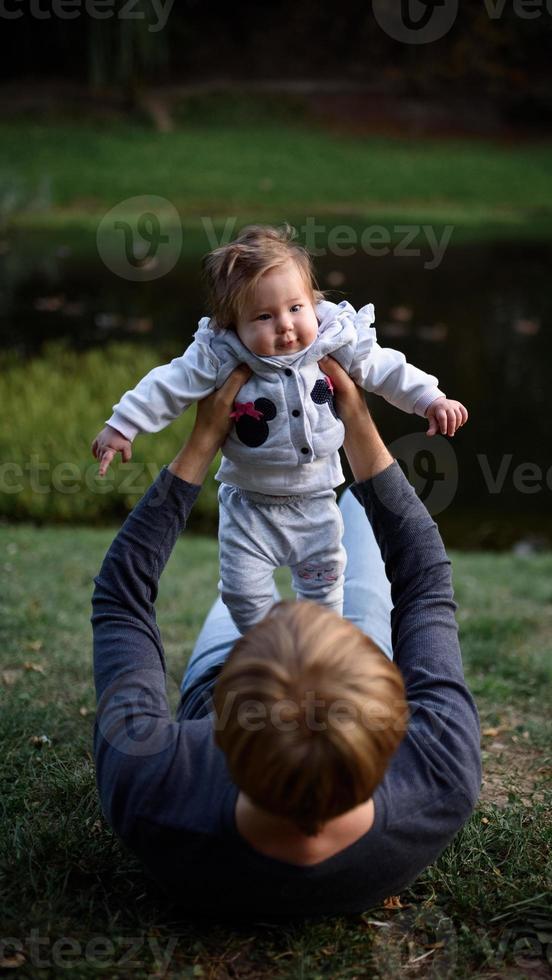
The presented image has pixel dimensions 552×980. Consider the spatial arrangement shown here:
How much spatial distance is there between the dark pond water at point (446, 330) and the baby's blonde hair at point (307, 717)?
559 cm

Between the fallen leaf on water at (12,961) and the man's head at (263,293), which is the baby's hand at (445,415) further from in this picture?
the fallen leaf on water at (12,961)

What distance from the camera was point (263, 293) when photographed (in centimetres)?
208

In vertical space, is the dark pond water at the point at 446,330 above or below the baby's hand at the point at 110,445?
below

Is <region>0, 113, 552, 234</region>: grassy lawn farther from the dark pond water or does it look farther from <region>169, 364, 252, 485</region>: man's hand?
<region>169, 364, 252, 485</region>: man's hand

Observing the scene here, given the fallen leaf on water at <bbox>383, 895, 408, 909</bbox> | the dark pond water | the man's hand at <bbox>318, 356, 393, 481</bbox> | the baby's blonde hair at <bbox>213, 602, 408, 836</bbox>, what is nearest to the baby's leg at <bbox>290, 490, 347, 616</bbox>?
the man's hand at <bbox>318, 356, 393, 481</bbox>

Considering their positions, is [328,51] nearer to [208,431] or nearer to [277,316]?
[277,316]

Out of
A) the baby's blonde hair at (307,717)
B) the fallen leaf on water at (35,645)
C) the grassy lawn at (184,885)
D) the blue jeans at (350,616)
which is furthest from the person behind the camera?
the fallen leaf on water at (35,645)

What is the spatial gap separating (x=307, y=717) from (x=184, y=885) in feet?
1.51

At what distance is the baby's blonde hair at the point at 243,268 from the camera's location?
6.88 feet

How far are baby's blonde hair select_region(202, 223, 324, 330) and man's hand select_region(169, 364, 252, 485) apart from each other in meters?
0.12

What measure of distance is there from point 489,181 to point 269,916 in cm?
1907

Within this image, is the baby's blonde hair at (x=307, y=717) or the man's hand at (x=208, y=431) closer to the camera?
the baby's blonde hair at (x=307, y=717)

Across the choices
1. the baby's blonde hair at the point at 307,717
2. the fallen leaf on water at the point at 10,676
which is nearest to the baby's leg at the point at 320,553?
the baby's blonde hair at the point at 307,717

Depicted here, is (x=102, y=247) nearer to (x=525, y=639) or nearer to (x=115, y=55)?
(x=115, y=55)
